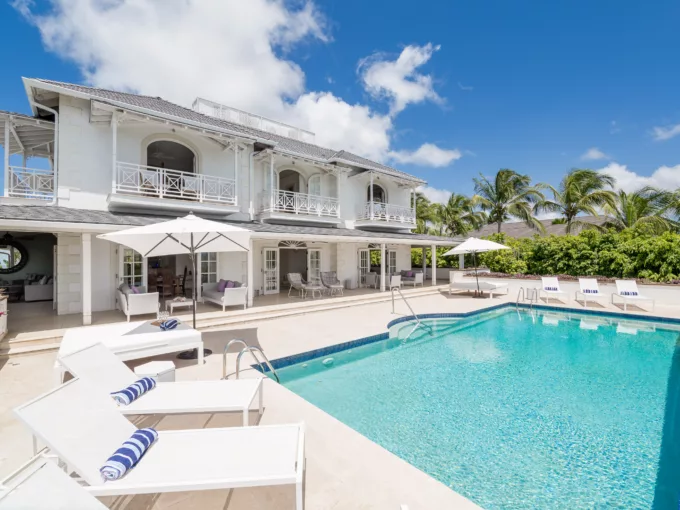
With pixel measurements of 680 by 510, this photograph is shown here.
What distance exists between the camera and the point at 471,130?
24.5 meters

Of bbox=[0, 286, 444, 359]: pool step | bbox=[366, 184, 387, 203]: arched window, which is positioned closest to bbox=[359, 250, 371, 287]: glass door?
bbox=[0, 286, 444, 359]: pool step

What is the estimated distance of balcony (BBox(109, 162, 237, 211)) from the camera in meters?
10.5

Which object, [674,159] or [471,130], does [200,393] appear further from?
[674,159]

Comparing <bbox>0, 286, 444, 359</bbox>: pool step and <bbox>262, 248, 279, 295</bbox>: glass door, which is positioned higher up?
<bbox>262, 248, 279, 295</bbox>: glass door

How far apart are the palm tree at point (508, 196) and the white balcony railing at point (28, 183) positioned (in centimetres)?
2490

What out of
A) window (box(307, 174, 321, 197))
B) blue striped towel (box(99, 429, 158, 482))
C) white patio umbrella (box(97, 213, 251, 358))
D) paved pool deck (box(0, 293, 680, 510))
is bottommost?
paved pool deck (box(0, 293, 680, 510))

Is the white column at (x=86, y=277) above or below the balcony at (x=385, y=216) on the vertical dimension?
below

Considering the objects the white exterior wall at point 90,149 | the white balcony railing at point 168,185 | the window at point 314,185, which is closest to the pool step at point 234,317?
the white balcony railing at point 168,185

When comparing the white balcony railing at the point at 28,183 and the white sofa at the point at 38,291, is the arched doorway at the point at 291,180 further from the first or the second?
the white sofa at the point at 38,291

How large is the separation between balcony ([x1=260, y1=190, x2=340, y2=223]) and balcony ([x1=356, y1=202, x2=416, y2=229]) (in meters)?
2.03

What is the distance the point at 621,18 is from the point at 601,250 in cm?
976

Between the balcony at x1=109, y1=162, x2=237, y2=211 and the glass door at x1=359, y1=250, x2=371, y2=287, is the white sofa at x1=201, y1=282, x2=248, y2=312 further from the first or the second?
the glass door at x1=359, y1=250, x2=371, y2=287

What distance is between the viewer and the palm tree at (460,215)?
26.4 meters

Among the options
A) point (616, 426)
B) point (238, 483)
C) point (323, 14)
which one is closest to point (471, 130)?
point (323, 14)
